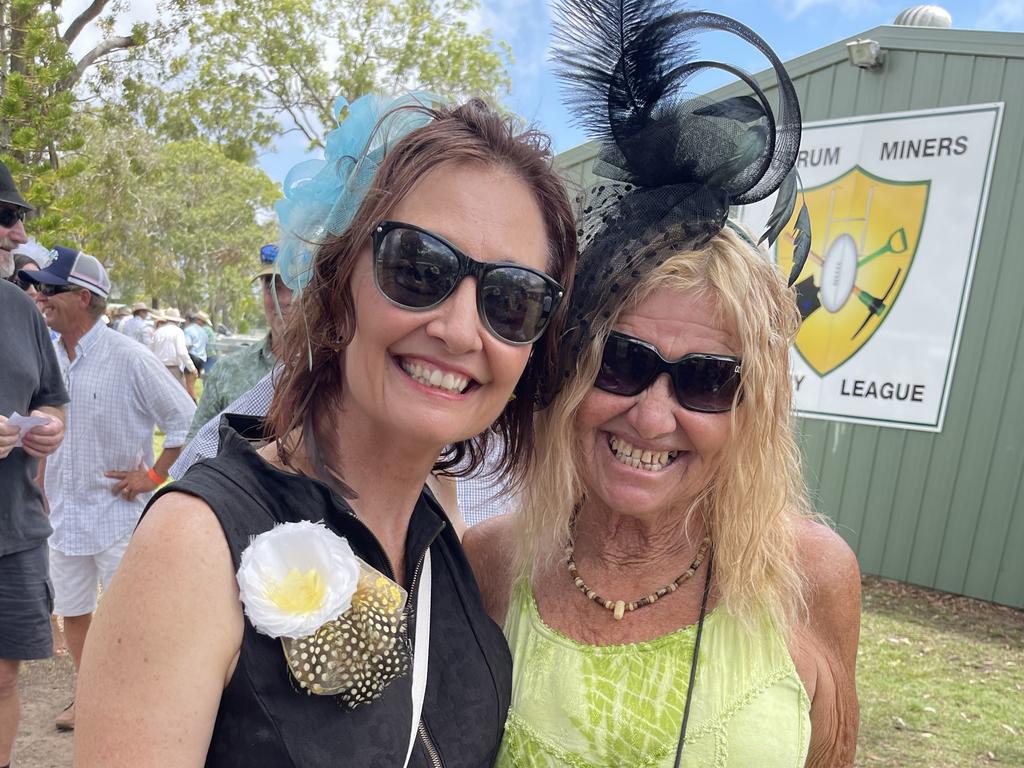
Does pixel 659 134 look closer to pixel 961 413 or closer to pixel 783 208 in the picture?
pixel 783 208

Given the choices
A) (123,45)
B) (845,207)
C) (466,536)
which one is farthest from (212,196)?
(466,536)

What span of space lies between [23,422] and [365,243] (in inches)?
97.1

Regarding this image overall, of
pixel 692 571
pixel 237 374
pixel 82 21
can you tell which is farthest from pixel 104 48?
pixel 692 571

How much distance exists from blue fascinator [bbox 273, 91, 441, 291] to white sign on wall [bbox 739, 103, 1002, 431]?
210 inches

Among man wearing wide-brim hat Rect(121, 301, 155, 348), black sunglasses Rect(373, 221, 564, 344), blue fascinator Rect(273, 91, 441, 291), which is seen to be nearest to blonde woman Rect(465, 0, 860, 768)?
black sunglasses Rect(373, 221, 564, 344)

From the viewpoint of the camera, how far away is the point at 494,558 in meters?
2.01

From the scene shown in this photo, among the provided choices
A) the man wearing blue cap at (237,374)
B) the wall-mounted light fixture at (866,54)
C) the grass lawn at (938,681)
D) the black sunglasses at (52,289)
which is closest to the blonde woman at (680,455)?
the man wearing blue cap at (237,374)

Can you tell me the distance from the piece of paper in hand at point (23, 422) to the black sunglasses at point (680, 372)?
102 inches

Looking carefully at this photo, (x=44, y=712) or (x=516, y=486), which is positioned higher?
(x=516, y=486)

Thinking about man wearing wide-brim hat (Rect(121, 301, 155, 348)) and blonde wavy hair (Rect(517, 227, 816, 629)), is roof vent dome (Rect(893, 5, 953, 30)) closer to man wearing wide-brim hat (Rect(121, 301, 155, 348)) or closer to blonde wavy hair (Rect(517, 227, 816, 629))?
blonde wavy hair (Rect(517, 227, 816, 629))

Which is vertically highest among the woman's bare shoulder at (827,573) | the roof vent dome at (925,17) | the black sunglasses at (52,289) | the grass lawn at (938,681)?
the roof vent dome at (925,17)

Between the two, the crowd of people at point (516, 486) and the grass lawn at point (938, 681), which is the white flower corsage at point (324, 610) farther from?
the grass lawn at point (938, 681)

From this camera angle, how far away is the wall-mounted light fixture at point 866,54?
6.59 m

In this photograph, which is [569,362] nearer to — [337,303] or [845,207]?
[337,303]
